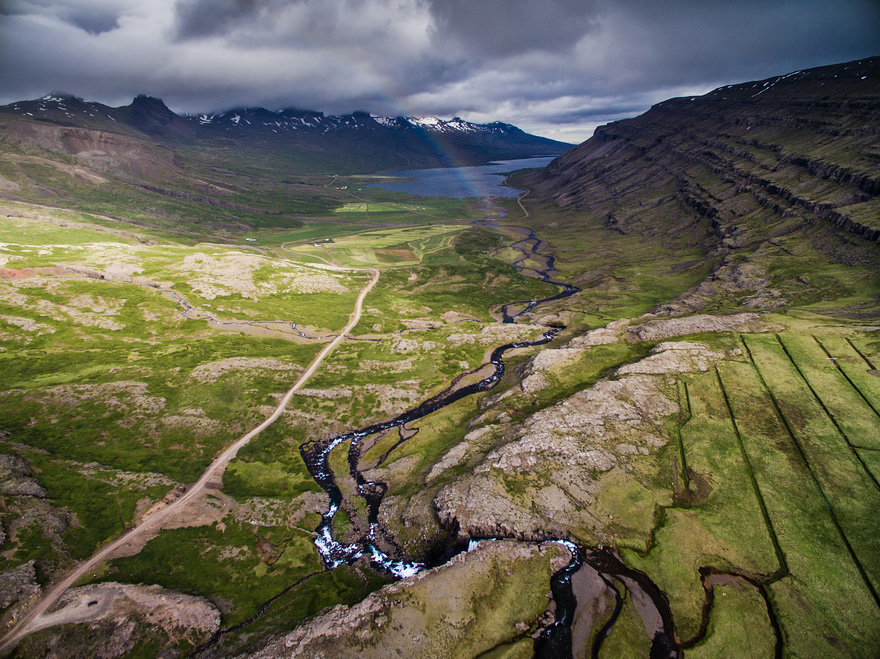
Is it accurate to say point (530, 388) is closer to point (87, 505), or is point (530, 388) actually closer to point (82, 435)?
point (87, 505)

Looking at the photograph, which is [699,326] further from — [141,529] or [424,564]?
[141,529]

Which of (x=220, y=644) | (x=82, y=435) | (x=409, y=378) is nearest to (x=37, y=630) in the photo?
(x=220, y=644)

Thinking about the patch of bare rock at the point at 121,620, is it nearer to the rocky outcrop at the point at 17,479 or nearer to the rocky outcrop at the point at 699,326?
the rocky outcrop at the point at 17,479

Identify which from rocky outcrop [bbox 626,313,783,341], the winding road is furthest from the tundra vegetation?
the winding road

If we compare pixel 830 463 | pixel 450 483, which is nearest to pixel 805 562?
pixel 830 463

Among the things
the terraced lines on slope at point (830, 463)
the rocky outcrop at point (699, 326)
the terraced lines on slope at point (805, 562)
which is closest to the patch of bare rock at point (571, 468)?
the terraced lines on slope at point (805, 562)

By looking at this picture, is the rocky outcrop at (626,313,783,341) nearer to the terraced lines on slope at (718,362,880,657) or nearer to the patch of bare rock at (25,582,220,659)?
the terraced lines on slope at (718,362,880,657)
